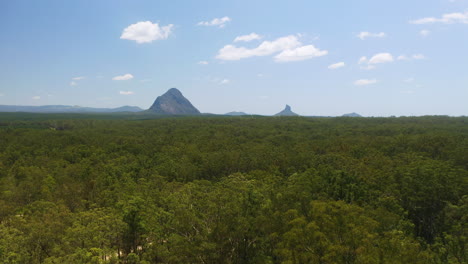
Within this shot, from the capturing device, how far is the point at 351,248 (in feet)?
53.8

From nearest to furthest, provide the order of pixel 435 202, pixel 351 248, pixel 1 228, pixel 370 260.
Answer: pixel 370 260 → pixel 351 248 → pixel 1 228 → pixel 435 202

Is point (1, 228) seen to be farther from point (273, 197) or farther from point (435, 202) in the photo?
point (435, 202)

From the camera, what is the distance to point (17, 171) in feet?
154

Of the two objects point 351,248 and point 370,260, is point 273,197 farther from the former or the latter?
point 370,260

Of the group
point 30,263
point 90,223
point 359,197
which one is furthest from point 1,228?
point 359,197

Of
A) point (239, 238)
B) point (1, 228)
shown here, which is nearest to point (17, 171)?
point (1, 228)

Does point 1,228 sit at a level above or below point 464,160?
below

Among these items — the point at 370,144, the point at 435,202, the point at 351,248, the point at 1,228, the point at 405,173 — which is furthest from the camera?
the point at 370,144

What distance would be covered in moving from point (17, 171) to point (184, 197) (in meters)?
38.9

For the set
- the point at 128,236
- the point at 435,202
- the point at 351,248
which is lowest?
the point at 128,236

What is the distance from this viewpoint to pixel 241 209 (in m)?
21.8

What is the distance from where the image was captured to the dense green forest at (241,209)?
1784 cm

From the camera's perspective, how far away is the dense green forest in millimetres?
17844

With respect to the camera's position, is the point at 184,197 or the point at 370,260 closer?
the point at 370,260
